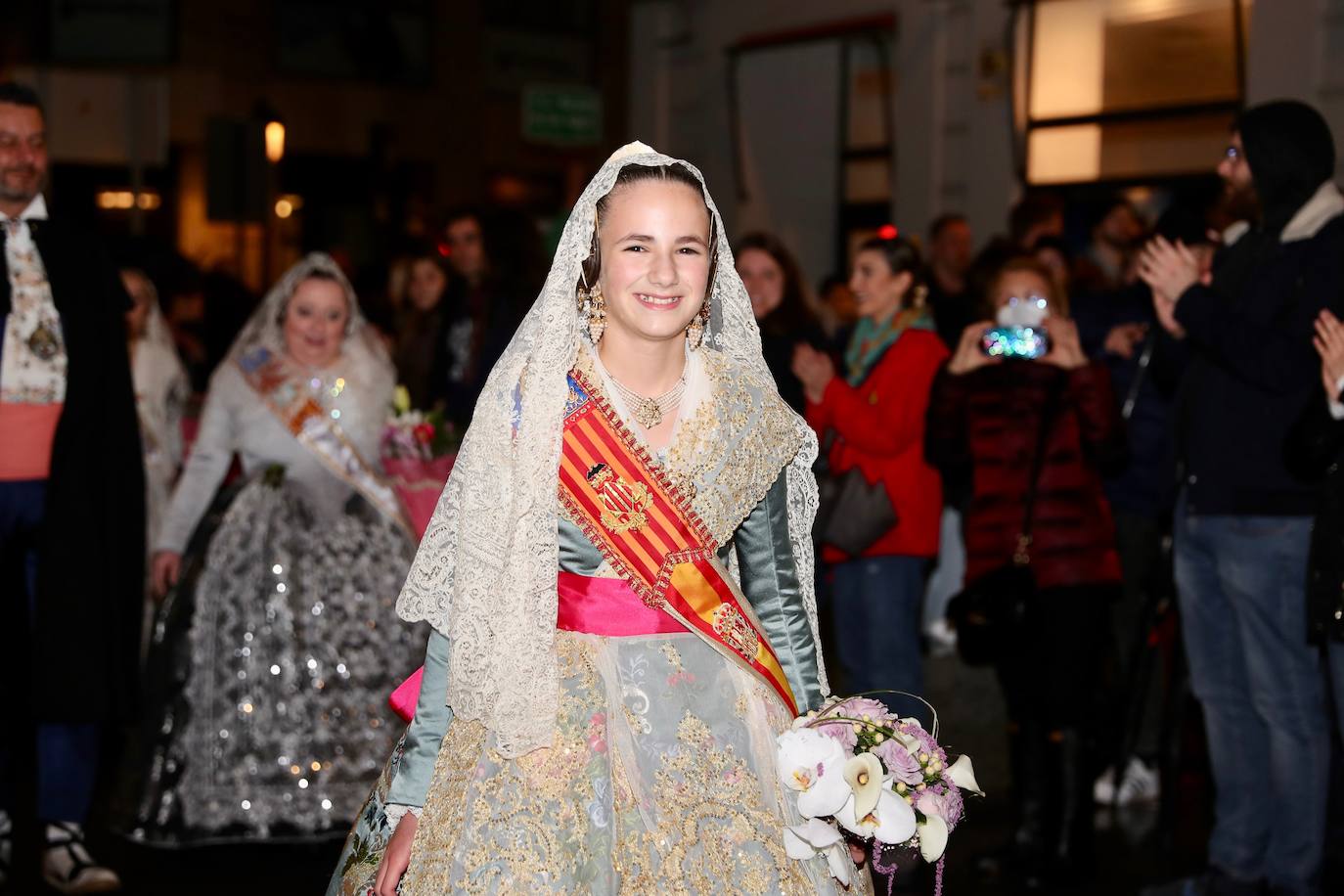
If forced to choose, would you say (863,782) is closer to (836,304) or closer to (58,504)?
(58,504)

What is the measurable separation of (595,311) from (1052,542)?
8.41 ft

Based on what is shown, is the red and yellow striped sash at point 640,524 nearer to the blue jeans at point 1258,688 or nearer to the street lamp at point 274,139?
the blue jeans at point 1258,688

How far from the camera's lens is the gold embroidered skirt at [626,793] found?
2664 millimetres

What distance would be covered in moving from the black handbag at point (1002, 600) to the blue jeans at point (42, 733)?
8.80 ft

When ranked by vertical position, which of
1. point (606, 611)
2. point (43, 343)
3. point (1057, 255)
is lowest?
point (606, 611)

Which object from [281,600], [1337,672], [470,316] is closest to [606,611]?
[1337,672]

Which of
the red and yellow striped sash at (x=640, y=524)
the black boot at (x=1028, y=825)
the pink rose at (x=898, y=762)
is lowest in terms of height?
the black boot at (x=1028, y=825)

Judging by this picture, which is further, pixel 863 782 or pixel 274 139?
pixel 274 139

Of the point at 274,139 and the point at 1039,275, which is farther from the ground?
the point at 274,139

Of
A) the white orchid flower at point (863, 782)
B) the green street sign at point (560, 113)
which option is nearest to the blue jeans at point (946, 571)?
the green street sign at point (560, 113)

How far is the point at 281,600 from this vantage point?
561 centimetres

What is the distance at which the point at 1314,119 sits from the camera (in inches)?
188

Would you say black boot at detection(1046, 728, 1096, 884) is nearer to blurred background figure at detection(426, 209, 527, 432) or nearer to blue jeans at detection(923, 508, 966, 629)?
blurred background figure at detection(426, 209, 527, 432)

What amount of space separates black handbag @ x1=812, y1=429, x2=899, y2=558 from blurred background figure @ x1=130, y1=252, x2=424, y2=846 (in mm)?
1430
